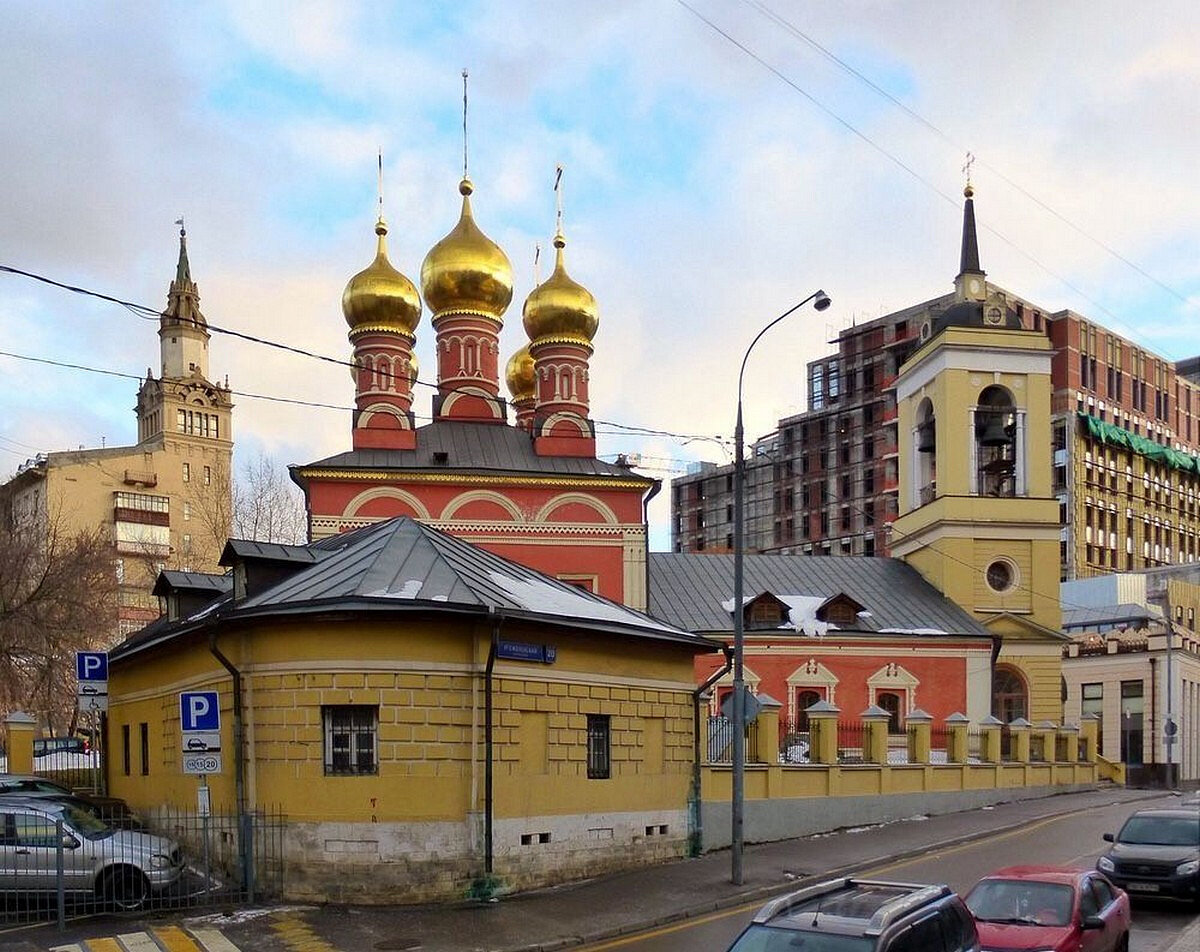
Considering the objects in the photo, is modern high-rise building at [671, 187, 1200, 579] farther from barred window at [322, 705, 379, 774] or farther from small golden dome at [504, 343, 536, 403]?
barred window at [322, 705, 379, 774]

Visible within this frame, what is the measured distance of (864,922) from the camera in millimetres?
9508

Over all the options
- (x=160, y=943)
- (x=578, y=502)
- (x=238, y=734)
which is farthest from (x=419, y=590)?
(x=578, y=502)

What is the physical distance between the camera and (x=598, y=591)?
37.0 m

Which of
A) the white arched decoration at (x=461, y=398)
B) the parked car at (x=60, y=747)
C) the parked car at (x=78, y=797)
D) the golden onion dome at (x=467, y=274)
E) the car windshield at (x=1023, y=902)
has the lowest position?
the parked car at (x=60, y=747)

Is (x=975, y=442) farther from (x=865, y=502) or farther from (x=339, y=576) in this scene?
(x=865, y=502)

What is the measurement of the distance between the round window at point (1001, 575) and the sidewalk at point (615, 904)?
17.6 m

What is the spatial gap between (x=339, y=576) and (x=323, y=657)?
5.09ft

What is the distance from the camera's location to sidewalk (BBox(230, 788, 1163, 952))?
15.8 m

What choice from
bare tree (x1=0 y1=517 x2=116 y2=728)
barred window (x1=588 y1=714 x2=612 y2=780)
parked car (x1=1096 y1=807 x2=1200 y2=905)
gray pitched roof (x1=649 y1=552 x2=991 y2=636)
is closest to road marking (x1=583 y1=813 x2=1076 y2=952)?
barred window (x1=588 y1=714 x2=612 y2=780)

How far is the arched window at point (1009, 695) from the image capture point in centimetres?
4188

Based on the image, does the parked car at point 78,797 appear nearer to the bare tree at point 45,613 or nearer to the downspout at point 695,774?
the bare tree at point 45,613

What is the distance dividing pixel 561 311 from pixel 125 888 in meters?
28.0

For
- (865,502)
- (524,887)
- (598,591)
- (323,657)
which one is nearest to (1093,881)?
(524,887)

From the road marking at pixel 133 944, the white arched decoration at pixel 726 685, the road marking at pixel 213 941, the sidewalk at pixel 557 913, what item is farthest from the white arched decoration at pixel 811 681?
the road marking at pixel 133 944
